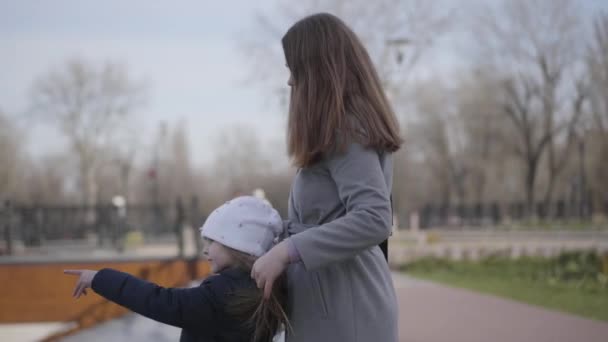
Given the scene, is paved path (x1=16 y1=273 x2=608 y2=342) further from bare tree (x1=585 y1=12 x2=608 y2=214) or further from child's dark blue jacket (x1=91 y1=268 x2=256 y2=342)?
bare tree (x1=585 y1=12 x2=608 y2=214)

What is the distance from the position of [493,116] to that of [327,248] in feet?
147

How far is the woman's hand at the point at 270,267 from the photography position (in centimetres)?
165

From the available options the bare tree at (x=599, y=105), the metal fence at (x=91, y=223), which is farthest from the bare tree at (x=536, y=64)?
the metal fence at (x=91, y=223)

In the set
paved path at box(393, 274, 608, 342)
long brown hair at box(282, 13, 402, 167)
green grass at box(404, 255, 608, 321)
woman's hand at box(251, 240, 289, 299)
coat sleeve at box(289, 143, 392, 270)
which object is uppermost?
long brown hair at box(282, 13, 402, 167)

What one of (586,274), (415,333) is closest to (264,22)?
(586,274)

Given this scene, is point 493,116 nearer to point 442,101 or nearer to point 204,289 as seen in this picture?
point 442,101

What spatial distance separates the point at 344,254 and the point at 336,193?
0.61 feet

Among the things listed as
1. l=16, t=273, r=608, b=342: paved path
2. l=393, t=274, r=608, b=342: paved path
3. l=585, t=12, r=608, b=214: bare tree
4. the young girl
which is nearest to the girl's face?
the young girl

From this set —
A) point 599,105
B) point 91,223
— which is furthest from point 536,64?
point 91,223

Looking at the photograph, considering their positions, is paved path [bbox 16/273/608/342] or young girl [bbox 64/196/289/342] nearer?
young girl [bbox 64/196/289/342]

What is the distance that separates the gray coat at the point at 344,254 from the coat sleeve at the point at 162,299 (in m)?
0.23

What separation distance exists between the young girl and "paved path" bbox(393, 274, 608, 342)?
568 centimetres

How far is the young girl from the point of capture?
6.12ft

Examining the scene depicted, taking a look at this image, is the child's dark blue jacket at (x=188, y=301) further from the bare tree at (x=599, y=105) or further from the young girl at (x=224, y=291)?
the bare tree at (x=599, y=105)
